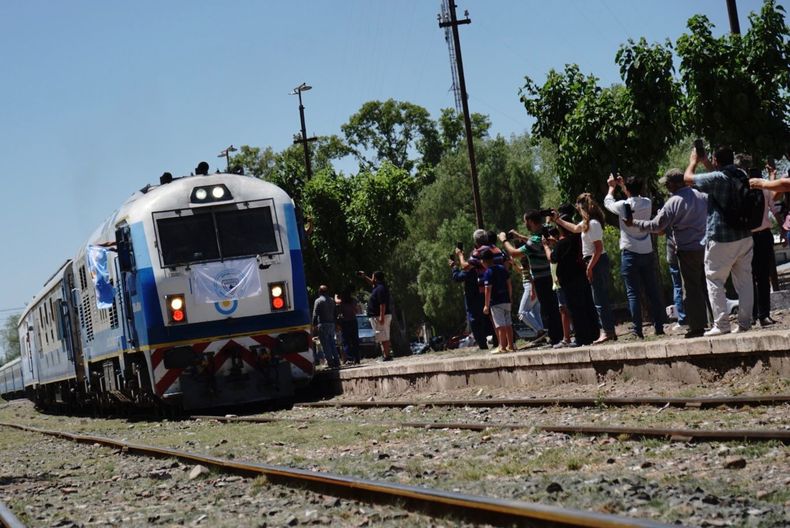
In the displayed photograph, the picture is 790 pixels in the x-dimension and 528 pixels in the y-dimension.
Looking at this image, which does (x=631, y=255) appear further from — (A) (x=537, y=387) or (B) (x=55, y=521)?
(B) (x=55, y=521)

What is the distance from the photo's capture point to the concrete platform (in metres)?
10.3

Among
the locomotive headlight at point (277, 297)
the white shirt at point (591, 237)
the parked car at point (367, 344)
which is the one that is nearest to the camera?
the white shirt at point (591, 237)

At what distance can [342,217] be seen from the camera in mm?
44344

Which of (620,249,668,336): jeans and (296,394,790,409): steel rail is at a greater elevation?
(620,249,668,336): jeans

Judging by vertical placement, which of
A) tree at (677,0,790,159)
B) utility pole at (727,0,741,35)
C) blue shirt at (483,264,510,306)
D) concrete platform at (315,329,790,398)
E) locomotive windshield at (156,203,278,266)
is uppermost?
utility pole at (727,0,741,35)

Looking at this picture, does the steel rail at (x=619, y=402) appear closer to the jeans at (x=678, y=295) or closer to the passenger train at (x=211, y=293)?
the jeans at (x=678, y=295)

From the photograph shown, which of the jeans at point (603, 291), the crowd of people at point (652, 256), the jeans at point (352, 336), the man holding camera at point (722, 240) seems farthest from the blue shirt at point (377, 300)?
the man holding camera at point (722, 240)

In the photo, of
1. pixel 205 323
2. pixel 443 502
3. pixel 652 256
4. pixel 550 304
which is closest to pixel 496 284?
pixel 550 304

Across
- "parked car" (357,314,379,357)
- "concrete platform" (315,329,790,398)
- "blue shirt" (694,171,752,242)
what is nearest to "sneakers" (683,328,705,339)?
"concrete platform" (315,329,790,398)

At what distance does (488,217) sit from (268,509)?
54.7 meters

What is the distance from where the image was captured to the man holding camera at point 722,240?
10.9 metres

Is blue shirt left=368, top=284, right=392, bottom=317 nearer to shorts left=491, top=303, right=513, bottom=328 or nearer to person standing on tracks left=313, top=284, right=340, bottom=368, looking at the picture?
person standing on tracks left=313, top=284, right=340, bottom=368

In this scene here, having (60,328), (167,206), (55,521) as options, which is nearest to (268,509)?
(55,521)

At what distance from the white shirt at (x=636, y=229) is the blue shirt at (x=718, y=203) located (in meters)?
1.77
